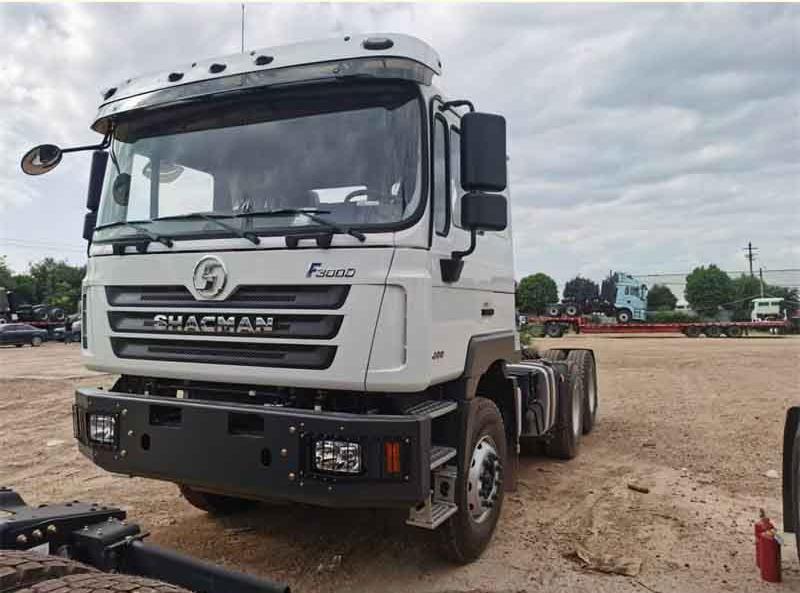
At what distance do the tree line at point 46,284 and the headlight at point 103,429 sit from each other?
46593 millimetres

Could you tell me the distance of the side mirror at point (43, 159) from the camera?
4223 millimetres

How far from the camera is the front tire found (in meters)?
3.76

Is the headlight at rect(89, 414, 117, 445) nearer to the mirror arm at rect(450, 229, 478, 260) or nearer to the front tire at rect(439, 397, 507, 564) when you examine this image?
the front tire at rect(439, 397, 507, 564)

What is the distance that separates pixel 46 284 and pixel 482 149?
61.2m

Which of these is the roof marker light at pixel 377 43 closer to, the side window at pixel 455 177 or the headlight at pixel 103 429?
the side window at pixel 455 177

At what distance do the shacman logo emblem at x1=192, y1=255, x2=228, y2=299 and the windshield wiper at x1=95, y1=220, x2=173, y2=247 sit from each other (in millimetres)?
273

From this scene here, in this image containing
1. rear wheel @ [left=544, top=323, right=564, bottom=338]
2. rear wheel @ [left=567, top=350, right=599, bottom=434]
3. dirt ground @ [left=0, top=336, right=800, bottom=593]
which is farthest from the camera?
rear wheel @ [left=544, top=323, right=564, bottom=338]

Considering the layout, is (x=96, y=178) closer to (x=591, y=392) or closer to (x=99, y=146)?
(x=99, y=146)

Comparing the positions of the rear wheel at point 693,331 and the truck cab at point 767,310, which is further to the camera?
the truck cab at point 767,310

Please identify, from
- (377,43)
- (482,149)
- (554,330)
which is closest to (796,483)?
(482,149)

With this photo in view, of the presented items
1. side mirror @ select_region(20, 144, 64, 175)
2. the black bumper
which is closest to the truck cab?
the black bumper

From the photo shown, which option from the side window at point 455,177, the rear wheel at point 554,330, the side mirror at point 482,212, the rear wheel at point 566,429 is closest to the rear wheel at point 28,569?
the side mirror at point 482,212

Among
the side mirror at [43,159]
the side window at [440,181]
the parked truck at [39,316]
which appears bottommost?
the parked truck at [39,316]

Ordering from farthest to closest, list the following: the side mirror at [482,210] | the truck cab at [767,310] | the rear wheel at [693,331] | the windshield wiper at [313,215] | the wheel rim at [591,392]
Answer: the truck cab at [767,310], the rear wheel at [693,331], the wheel rim at [591,392], the side mirror at [482,210], the windshield wiper at [313,215]
